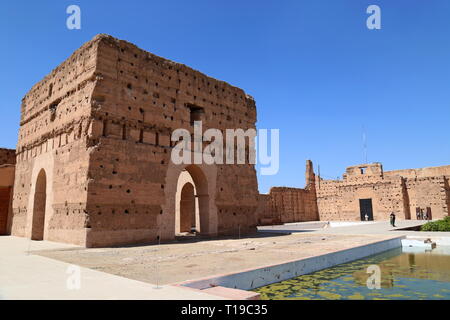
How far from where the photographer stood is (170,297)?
3.74 m

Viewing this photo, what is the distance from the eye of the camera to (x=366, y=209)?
30.2 meters

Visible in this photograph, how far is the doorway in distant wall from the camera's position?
98.3ft

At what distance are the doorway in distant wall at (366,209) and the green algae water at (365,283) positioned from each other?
22.4 m

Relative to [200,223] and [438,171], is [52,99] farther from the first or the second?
[438,171]

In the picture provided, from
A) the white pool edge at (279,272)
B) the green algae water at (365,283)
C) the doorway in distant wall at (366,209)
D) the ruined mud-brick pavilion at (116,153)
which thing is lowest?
the green algae water at (365,283)

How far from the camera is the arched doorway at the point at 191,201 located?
44.5 ft

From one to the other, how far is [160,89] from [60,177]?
473cm

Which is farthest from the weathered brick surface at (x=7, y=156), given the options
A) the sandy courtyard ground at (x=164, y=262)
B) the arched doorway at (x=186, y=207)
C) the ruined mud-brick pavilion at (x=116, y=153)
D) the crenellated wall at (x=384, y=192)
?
the crenellated wall at (x=384, y=192)

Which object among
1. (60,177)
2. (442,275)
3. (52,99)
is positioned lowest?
(442,275)

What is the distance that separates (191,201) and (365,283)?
38.2ft

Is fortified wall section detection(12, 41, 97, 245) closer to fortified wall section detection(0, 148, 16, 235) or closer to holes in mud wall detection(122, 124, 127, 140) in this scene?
holes in mud wall detection(122, 124, 127, 140)

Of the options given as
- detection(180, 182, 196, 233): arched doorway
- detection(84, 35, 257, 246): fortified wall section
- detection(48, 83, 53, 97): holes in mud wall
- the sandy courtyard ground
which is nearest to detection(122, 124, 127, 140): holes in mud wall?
detection(84, 35, 257, 246): fortified wall section

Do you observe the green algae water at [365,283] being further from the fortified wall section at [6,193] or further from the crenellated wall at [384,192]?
the crenellated wall at [384,192]
